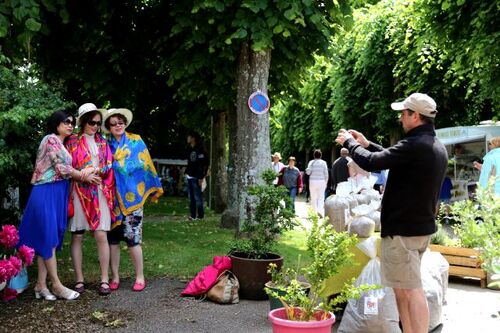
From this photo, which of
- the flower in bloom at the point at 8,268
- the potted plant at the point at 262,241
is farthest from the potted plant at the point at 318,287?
the flower in bloom at the point at 8,268

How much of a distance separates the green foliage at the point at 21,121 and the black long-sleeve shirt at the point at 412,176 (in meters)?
3.34

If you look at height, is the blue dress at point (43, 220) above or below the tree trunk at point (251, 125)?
below

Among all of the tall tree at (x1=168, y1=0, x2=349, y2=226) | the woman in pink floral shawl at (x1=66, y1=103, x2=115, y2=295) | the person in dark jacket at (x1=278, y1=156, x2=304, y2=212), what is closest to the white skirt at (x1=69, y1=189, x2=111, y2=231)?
the woman in pink floral shawl at (x1=66, y1=103, x2=115, y2=295)

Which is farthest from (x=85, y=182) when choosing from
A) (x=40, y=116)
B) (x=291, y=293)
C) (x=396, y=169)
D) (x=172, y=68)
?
(x=172, y=68)

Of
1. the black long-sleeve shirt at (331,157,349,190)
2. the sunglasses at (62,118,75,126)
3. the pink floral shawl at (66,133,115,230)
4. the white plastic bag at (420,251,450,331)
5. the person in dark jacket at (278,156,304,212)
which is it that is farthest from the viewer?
the person in dark jacket at (278,156,304,212)

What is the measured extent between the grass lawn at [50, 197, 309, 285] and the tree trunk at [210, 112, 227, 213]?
232cm

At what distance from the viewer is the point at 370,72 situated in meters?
22.2

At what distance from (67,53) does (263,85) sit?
4432 millimetres

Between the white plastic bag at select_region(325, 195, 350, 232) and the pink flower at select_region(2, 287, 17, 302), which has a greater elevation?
the white plastic bag at select_region(325, 195, 350, 232)

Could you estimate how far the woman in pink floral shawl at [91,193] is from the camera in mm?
6043

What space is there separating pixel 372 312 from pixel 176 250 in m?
4.46

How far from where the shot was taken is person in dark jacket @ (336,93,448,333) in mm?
4164

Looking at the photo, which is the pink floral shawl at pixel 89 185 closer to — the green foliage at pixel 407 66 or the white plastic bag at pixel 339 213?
the white plastic bag at pixel 339 213

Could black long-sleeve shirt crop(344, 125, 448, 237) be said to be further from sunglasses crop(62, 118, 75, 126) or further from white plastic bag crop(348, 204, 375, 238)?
sunglasses crop(62, 118, 75, 126)
